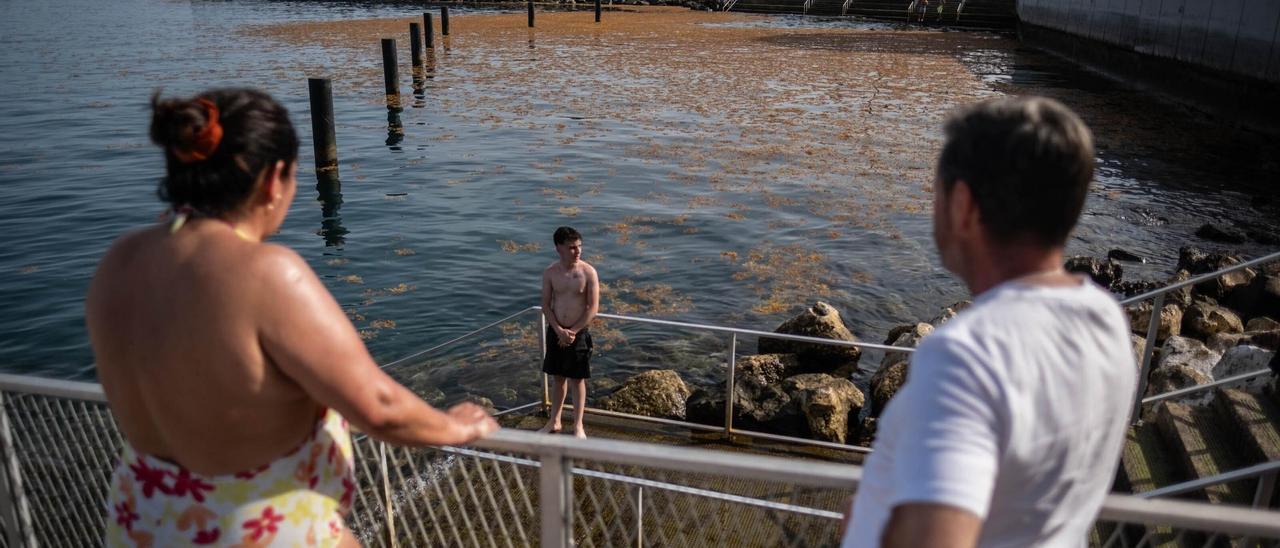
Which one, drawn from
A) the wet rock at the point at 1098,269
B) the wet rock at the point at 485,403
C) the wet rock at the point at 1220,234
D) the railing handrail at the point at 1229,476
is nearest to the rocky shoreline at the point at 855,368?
the wet rock at the point at 485,403

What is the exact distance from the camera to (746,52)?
1506 inches

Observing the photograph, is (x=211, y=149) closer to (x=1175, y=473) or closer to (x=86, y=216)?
(x=1175, y=473)

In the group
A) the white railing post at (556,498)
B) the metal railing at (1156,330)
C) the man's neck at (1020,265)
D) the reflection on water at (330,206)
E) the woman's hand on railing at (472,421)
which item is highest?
the man's neck at (1020,265)

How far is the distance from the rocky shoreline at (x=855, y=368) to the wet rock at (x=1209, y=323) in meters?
0.01

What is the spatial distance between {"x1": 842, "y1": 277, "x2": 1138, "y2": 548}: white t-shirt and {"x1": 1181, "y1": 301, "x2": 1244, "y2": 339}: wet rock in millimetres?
10058

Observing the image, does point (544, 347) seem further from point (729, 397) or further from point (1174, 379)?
point (1174, 379)

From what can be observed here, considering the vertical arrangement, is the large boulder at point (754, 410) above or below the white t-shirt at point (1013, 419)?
below

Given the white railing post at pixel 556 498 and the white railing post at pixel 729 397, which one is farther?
the white railing post at pixel 729 397

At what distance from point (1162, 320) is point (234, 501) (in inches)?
400

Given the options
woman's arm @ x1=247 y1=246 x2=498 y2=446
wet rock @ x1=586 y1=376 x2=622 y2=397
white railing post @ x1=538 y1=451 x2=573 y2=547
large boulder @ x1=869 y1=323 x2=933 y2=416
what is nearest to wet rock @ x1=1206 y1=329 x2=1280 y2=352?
large boulder @ x1=869 y1=323 x2=933 y2=416

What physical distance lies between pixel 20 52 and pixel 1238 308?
141 feet

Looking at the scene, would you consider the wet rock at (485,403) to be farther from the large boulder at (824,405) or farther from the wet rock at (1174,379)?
the wet rock at (1174,379)

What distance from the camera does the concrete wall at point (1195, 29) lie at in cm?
2083

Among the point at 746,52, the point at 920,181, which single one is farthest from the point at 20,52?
the point at 920,181
